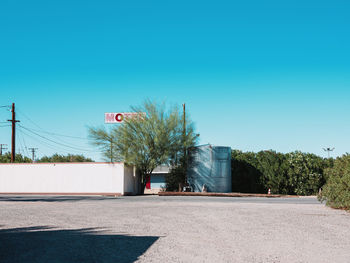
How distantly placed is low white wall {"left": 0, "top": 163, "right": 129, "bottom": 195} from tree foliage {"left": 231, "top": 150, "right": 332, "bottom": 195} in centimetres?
1007

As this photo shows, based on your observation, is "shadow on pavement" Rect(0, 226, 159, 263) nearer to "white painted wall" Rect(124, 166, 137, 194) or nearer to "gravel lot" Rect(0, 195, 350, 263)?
"gravel lot" Rect(0, 195, 350, 263)

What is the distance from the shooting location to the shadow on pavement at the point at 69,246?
6.73m

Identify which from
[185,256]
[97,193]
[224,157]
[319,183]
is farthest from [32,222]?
[319,183]

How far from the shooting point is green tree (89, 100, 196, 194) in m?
31.4

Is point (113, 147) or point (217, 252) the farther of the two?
point (113, 147)

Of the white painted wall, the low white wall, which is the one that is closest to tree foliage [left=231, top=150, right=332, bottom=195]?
the white painted wall

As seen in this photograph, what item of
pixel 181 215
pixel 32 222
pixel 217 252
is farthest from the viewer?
pixel 181 215

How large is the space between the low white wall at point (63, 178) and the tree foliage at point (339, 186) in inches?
660

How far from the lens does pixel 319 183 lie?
31.5 metres

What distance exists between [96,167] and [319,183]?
17.6 metres

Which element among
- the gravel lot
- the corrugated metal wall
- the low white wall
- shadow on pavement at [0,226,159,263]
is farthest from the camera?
the corrugated metal wall

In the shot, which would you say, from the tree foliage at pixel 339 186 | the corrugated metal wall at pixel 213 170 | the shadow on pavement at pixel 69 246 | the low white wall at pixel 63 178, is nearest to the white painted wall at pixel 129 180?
the low white wall at pixel 63 178

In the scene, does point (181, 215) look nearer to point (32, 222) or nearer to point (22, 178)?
point (32, 222)

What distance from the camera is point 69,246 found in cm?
773
